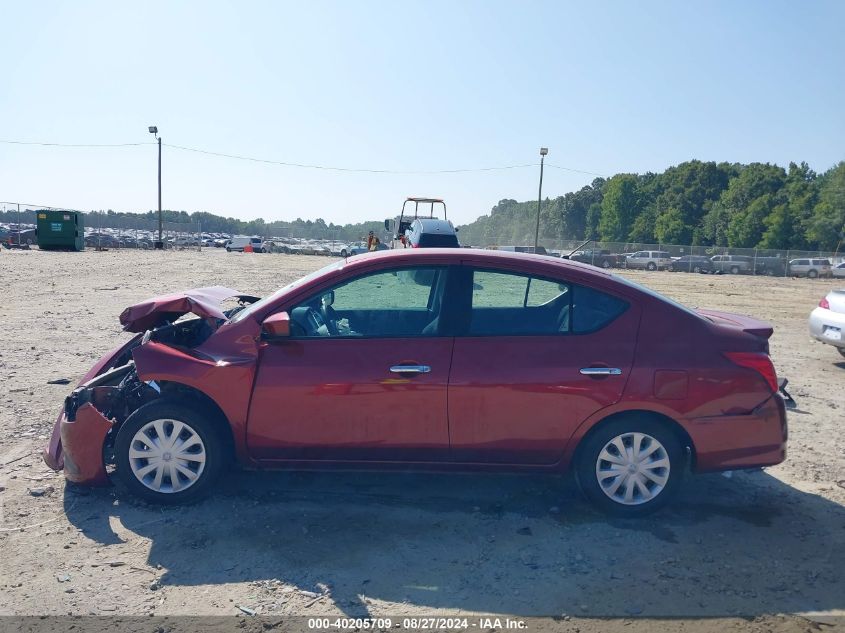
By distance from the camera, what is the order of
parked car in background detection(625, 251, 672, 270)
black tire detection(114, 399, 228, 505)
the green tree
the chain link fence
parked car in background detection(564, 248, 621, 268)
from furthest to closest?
the green tree < parked car in background detection(625, 251, 672, 270) < parked car in background detection(564, 248, 621, 268) < the chain link fence < black tire detection(114, 399, 228, 505)

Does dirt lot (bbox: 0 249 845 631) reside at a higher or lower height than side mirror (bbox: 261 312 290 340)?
lower

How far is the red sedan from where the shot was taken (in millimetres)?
4430

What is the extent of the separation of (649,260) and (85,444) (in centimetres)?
5143

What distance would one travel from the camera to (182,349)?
464 centimetres

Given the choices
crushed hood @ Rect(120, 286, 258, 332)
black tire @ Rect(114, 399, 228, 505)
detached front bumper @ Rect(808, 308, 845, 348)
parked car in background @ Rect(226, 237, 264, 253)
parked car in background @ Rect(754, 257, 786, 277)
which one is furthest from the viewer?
parked car in background @ Rect(226, 237, 264, 253)

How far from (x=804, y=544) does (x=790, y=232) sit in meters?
73.4

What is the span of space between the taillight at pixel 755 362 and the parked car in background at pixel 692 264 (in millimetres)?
47315

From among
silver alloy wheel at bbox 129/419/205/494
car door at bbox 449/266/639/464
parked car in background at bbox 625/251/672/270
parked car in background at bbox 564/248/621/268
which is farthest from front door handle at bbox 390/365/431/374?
parked car in background at bbox 625/251/672/270

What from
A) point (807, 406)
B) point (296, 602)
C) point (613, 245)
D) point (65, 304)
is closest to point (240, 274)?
point (65, 304)

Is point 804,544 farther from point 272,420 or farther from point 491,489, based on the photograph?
point 272,420

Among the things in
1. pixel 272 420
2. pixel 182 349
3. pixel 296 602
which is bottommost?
pixel 296 602

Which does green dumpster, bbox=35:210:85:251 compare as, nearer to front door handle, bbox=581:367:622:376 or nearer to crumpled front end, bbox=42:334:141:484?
crumpled front end, bbox=42:334:141:484

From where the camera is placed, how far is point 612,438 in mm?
4461

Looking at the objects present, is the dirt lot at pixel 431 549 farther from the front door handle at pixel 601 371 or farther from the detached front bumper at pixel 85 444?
the front door handle at pixel 601 371
